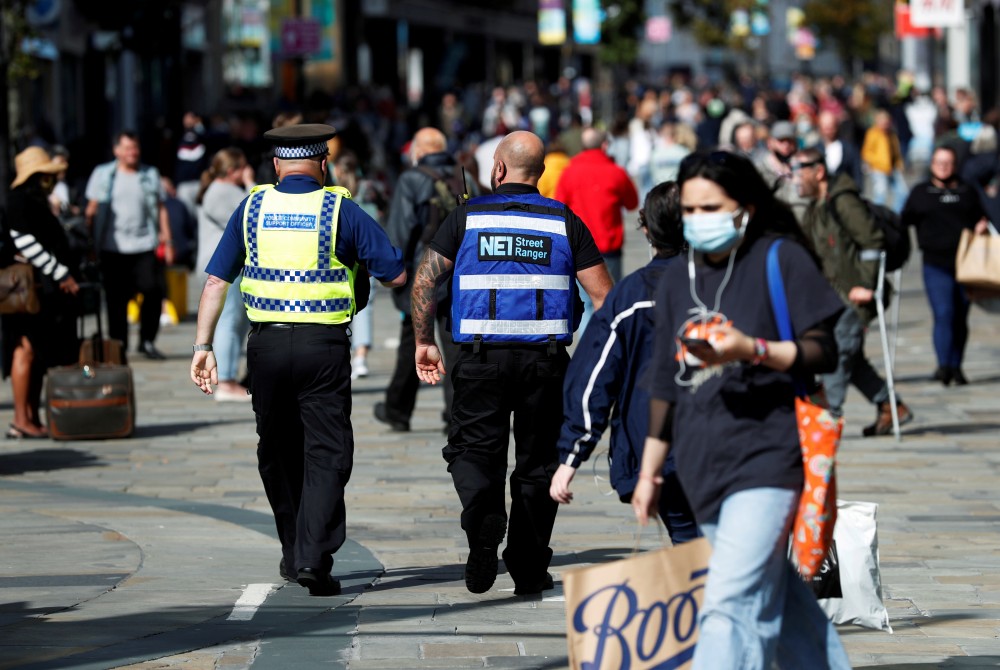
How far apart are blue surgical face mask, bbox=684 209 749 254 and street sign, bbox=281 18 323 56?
1525 inches

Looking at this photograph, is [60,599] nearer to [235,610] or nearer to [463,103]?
[235,610]

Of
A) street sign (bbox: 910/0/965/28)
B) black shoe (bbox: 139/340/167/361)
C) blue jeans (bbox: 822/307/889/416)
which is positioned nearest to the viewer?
blue jeans (bbox: 822/307/889/416)

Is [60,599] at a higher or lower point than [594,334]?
lower

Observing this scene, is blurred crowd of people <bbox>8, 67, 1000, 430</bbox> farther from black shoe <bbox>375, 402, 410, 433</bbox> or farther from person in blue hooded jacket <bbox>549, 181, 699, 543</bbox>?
black shoe <bbox>375, 402, 410, 433</bbox>

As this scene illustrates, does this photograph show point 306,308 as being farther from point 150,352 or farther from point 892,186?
point 892,186

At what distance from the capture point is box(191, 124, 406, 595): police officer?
7.46 meters

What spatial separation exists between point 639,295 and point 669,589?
1451 millimetres

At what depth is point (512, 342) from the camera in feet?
24.2

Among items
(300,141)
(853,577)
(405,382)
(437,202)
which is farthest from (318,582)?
(405,382)

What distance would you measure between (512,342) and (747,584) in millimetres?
2579

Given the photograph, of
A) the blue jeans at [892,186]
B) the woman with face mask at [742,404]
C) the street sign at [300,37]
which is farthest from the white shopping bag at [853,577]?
the street sign at [300,37]

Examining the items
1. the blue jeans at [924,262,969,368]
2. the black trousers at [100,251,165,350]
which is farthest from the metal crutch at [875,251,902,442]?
the black trousers at [100,251,165,350]

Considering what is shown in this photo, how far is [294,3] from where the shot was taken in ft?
188

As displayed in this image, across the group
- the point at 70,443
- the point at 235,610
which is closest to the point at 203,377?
the point at 235,610
